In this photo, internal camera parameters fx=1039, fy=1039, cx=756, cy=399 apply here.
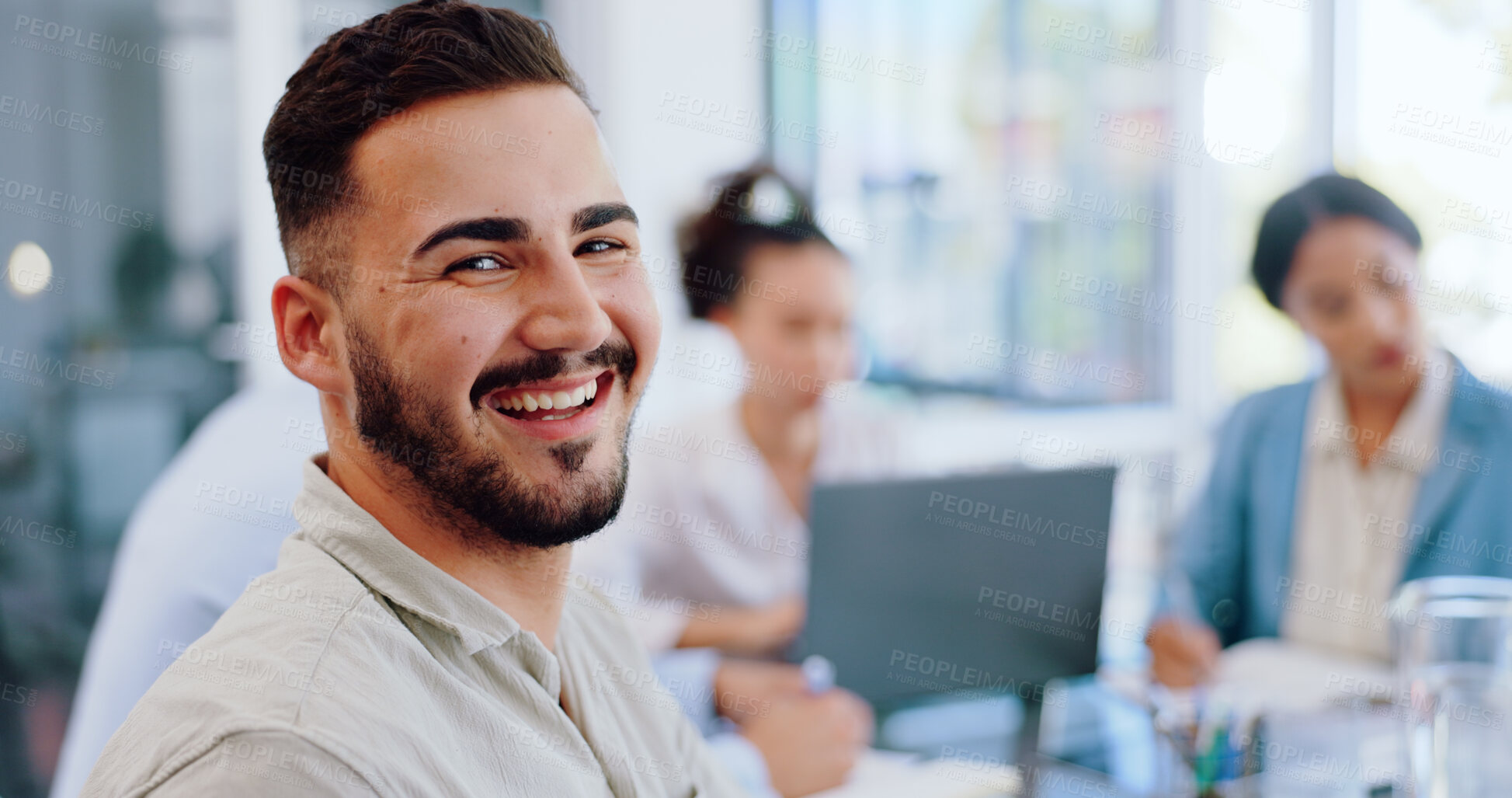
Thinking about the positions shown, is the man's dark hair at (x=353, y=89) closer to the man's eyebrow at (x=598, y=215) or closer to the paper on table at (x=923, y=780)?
the man's eyebrow at (x=598, y=215)

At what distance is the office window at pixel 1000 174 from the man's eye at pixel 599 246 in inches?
112

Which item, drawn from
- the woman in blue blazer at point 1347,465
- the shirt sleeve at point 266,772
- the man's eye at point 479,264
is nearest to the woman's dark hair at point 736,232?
the woman in blue blazer at point 1347,465

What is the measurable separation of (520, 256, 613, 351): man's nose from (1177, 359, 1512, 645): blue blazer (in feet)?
6.14

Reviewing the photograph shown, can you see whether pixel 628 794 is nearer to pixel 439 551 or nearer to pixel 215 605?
pixel 439 551

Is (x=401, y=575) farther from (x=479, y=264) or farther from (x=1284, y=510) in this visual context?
(x=1284, y=510)

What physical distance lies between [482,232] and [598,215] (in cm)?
10

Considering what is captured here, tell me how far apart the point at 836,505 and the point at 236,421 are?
815 millimetres

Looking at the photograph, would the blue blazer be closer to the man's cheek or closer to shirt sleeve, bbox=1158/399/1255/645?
shirt sleeve, bbox=1158/399/1255/645

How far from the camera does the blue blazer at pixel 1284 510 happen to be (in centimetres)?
197

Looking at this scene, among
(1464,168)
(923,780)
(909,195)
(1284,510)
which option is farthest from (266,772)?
(1464,168)

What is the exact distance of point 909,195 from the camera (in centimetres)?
384

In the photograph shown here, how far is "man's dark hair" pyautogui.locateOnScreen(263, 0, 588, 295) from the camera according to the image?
2.67 feet

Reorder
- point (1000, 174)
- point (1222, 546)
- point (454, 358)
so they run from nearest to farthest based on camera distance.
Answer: point (454, 358), point (1222, 546), point (1000, 174)

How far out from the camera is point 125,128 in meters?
2.64
